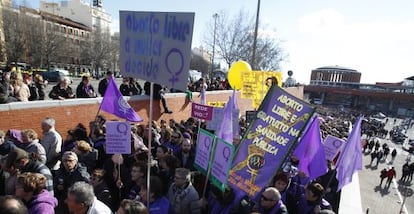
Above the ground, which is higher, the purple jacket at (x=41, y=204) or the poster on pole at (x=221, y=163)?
the poster on pole at (x=221, y=163)

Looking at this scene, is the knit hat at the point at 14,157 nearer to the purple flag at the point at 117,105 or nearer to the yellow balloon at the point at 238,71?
A: the purple flag at the point at 117,105

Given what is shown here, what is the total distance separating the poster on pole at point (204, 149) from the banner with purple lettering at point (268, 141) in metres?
0.41

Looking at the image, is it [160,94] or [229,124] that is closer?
[229,124]

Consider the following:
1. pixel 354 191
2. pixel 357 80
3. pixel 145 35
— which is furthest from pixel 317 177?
pixel 357 80

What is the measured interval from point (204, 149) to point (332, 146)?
3243 millimetres

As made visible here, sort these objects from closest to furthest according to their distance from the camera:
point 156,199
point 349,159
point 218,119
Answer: point 156,199
point 349,159
point 218,119

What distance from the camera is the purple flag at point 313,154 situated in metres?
4.84

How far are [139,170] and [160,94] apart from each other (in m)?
8.30

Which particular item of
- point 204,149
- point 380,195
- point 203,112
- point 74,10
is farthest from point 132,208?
point 74,10

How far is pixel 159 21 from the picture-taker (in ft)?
11.4

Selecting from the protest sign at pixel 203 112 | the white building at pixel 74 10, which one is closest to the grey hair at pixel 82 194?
the protest sign at pixel 203 112

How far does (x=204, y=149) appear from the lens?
4258 millimetres

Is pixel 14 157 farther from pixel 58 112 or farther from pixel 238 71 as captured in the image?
pixel 238 71

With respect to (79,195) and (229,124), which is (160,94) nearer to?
(229,124)
